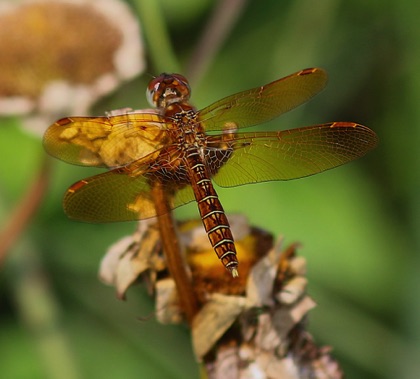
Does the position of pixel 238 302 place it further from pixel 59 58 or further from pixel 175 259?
pixel 59 58

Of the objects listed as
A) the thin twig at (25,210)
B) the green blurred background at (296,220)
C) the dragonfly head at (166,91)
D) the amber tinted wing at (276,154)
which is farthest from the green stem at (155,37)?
the amber tinted wing at (276,154)

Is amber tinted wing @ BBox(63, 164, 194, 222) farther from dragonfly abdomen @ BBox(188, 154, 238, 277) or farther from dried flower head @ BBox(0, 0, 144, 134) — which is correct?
dried flower head @ BBox(0, 0, 144, 134)

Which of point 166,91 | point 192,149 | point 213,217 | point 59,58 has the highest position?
point 59,58

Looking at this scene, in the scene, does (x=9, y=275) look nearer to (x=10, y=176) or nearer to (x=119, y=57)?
(x=10, y=176)

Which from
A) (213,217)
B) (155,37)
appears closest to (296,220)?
(155,37)

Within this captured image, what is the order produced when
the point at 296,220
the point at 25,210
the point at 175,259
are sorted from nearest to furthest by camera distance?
the point at 175,259
the point at 25,210
the point at 296,220

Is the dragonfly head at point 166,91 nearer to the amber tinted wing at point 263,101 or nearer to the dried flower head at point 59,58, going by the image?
the amber tinted wing at point 263,101
